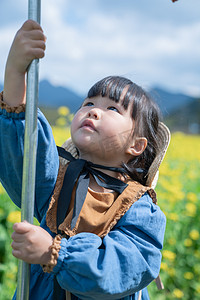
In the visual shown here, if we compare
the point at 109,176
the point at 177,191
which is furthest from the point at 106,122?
the point at 177,191

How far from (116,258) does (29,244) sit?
0.83 feet

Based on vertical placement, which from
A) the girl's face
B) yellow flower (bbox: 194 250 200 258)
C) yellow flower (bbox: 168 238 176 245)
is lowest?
yellow flower (bbox: 194 250 200 258)

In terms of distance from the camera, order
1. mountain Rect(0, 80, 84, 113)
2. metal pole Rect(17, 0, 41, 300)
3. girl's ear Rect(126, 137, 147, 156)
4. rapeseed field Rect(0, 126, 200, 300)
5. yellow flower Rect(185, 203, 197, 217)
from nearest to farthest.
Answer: metal pole Rect(17, 0, 41, 300)
girl's ear Rect(126, 137, 147, 156)
mountain Rect(0, 80, 84, 113)
rapeseed field Rect(0, 126, 200, 300)
yellow flower Rect(185, 203, 197, 217)

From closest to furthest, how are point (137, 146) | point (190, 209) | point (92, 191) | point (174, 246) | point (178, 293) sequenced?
1. point (92, 191)
2. point (137, 146)
3. point (178, 293)
4. point (174, 246)
5. point (190, 209)

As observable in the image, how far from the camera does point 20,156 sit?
→ 3.52 ft

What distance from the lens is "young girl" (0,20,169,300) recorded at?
0.97 m

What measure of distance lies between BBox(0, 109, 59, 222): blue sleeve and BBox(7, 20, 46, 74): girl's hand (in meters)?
0.16

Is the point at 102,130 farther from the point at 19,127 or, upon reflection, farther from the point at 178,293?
the point at 178,293

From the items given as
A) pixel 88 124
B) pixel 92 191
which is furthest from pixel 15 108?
pixel 92 191

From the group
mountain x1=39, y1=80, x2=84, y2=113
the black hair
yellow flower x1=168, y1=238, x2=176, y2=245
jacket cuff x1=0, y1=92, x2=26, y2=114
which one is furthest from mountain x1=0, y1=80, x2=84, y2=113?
yellow flower x1=168, y1=238, x2=176, y2=245

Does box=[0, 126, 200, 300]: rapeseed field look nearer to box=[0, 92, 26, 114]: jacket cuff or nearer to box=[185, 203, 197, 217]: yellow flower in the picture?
box=[185, 203, 197, 217]: yellow flower

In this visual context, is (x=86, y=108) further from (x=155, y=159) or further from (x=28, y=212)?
(x=28, y=212)

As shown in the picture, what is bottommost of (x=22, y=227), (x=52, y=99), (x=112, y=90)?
(x=52, y=99)

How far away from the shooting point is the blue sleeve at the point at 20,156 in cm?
104
